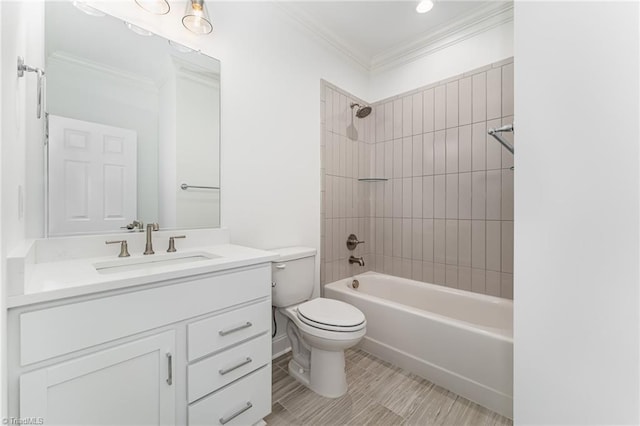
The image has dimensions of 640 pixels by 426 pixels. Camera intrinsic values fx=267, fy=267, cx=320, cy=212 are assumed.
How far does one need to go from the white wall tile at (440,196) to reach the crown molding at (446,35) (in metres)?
1.11

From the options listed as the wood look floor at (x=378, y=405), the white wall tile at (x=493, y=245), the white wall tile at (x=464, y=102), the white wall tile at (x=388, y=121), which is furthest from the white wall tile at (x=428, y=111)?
the wood look floor at (x=378, y=405)

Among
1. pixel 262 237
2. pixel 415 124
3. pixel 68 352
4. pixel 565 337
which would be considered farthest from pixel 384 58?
pixel 68 352

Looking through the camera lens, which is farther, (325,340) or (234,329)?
(325,340)

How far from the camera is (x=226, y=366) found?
1.13 m

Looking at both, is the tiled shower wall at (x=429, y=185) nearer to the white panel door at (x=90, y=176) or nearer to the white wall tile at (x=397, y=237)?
the white wall tile at (x=397, y=237)

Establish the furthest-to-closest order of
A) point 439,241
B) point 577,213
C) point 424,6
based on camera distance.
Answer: point 439,241, point 424,6, point 577,213

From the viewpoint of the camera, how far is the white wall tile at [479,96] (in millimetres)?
2037

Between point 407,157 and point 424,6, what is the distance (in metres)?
1.12

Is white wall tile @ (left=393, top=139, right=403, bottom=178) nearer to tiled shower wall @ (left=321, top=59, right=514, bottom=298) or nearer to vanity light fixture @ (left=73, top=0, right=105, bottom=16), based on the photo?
tiled shower wall @ (left=321, top=59, right=514, bottom=298)

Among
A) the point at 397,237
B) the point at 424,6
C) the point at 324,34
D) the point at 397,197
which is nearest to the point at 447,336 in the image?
the point at 397,237

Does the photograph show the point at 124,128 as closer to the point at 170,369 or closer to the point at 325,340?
the point at 170,369

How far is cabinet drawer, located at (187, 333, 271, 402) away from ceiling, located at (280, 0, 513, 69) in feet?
7.34

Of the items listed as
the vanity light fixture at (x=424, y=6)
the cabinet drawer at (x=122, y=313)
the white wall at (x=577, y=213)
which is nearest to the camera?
the cabinet drawer at (x=122, y=313)

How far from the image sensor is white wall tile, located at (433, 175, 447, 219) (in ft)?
Result: 7.43
